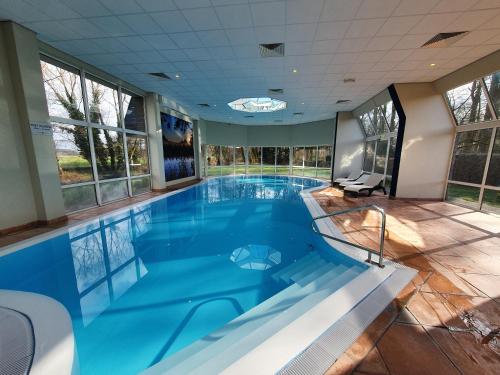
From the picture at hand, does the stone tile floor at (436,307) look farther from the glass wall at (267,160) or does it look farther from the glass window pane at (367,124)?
the glass wall at (267,160)

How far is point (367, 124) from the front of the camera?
9852mm

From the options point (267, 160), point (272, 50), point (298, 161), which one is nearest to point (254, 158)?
point (267, 160)

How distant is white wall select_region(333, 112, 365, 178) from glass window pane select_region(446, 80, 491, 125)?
4485mm

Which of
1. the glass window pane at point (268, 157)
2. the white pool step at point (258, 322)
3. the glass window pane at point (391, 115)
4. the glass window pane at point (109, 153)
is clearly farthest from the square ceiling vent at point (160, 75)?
the glass window pane at point (268, 157)

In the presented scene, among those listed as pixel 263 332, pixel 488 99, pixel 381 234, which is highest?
pixel 488 99

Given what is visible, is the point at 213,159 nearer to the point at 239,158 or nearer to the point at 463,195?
the point at 239,158

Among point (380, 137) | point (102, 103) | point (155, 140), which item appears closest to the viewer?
point (102, 103)

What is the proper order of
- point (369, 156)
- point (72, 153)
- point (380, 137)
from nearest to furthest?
point (72, 153)
point (380, 137)
point (369, 156)

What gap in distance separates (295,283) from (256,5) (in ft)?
14.0

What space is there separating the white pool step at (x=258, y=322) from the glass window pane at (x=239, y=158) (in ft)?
45.5

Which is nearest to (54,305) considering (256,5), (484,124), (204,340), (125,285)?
(125,285)

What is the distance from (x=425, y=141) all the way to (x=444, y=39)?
335 cm

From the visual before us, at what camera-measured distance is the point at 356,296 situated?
2.12m

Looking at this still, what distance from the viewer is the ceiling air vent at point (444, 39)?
12.6ft
